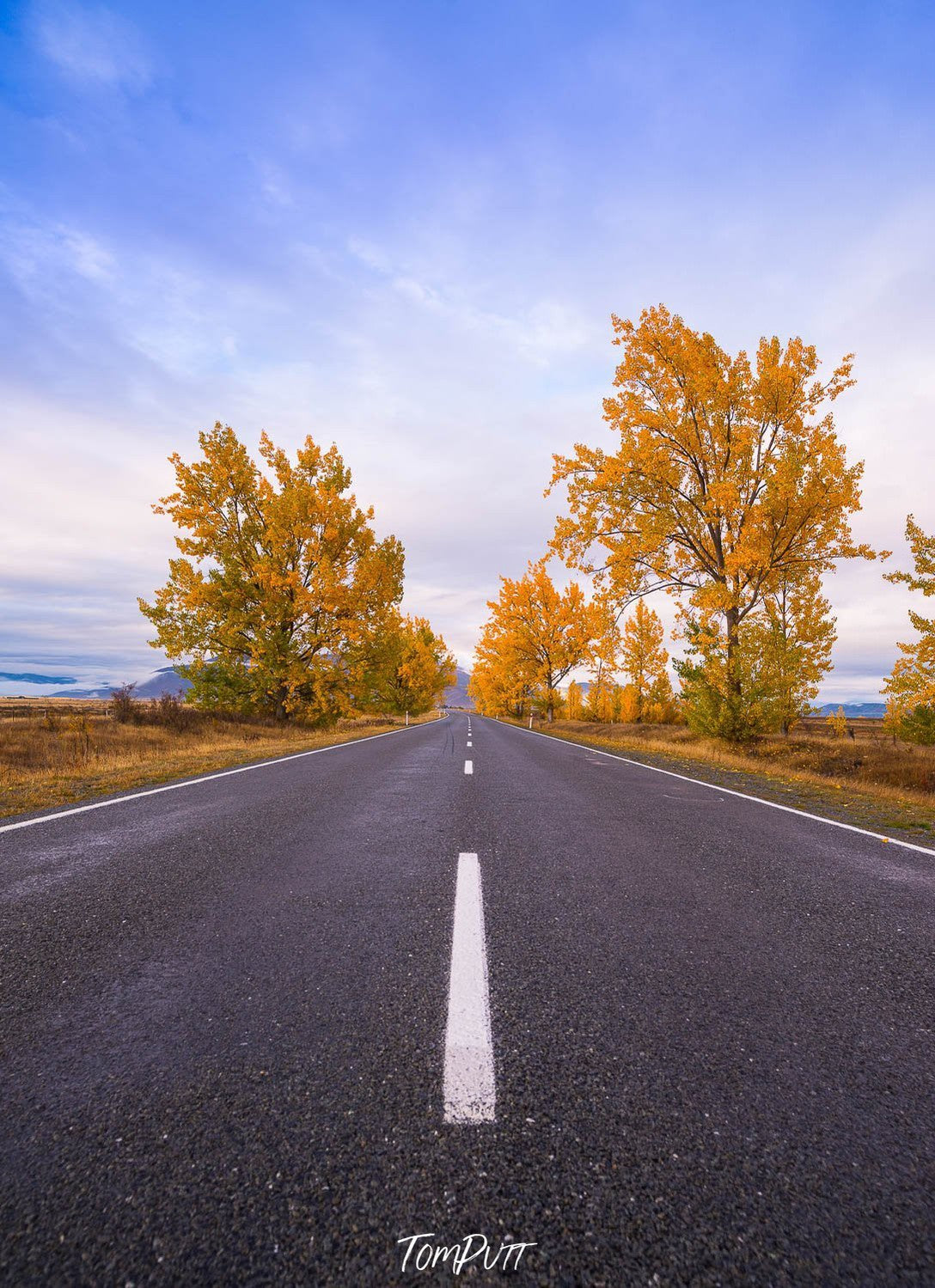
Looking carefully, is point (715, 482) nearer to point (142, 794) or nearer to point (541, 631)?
point (142, 794)

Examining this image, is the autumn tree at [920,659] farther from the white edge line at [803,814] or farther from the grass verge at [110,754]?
the grass verge at [110,754]

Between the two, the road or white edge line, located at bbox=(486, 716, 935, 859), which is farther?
white edge line, located at bbox=(486, 716, 935, 859)

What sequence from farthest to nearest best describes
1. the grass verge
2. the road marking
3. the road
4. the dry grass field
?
the dry grass field
the grass verge
the road marking
the road

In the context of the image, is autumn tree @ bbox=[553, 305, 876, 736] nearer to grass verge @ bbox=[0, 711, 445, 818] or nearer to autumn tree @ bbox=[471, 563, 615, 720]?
grass verge @ bbox=[0, 711, 445, 818]

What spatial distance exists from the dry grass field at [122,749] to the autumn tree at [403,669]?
3.48m

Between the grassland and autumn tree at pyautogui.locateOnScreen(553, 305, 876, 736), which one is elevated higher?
autumn tree at pyautogui.locateOnScreen(553, 305, 876, 736)

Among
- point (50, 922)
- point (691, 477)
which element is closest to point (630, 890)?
point (50, 922)

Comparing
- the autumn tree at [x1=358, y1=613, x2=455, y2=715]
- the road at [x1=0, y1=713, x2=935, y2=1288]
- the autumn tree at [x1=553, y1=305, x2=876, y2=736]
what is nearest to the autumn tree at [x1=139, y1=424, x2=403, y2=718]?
the autumn tree at [x1=358, y1=613, x2=455, y2=715]

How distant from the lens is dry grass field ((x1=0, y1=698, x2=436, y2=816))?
787 cm

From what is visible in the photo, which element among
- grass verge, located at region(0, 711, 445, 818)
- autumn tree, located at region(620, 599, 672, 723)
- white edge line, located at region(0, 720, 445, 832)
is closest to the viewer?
white edge line, located at region(0, 720, 445, 832)

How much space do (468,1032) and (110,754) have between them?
13.0 meters

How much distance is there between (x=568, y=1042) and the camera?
2016 millimetres

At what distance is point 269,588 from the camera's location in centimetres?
1964

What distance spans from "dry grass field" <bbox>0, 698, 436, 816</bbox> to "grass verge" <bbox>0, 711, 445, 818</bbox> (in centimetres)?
1
